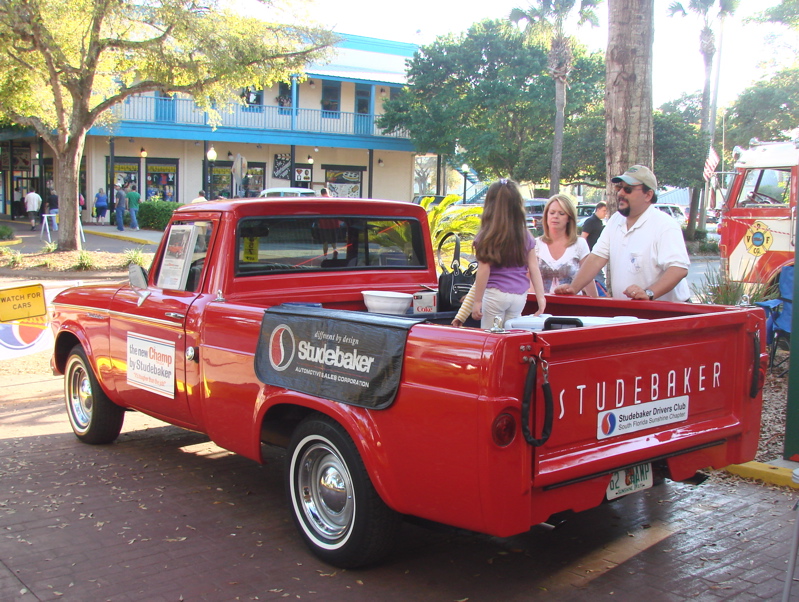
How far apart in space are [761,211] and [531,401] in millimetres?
10343

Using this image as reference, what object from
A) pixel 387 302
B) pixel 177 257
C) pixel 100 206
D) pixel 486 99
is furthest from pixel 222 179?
pixel 387 302

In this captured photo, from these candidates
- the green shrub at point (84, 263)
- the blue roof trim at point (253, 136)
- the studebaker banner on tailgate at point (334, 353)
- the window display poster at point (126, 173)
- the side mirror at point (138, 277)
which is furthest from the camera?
the window display poster at point (126, 173)

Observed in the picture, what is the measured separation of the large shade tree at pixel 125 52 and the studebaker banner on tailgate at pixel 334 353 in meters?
16.2

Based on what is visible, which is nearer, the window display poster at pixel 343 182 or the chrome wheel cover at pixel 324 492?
the chrome wheel cover at pixel 324 492

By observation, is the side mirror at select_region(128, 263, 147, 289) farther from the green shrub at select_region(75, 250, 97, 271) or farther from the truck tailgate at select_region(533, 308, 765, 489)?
the green shrub at select_region(75, 250, 97, 271)

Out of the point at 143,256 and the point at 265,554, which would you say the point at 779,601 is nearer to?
the point at 265,554

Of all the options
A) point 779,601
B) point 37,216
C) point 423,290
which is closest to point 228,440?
point 423,290

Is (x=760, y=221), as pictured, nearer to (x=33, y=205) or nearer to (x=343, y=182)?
(x=33, y=205)

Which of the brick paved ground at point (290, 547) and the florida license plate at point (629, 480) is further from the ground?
the florida license plate at point (629, 480)

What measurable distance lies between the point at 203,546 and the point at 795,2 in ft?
121

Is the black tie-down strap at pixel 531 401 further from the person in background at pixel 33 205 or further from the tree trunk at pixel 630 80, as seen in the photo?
the person in background at pixel 33 205

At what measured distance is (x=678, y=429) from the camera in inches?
155

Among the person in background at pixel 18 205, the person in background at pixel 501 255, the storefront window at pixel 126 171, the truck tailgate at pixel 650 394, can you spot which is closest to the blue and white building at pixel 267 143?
the storefront window at pixel 126 171

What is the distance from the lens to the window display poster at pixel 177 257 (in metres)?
5.25
